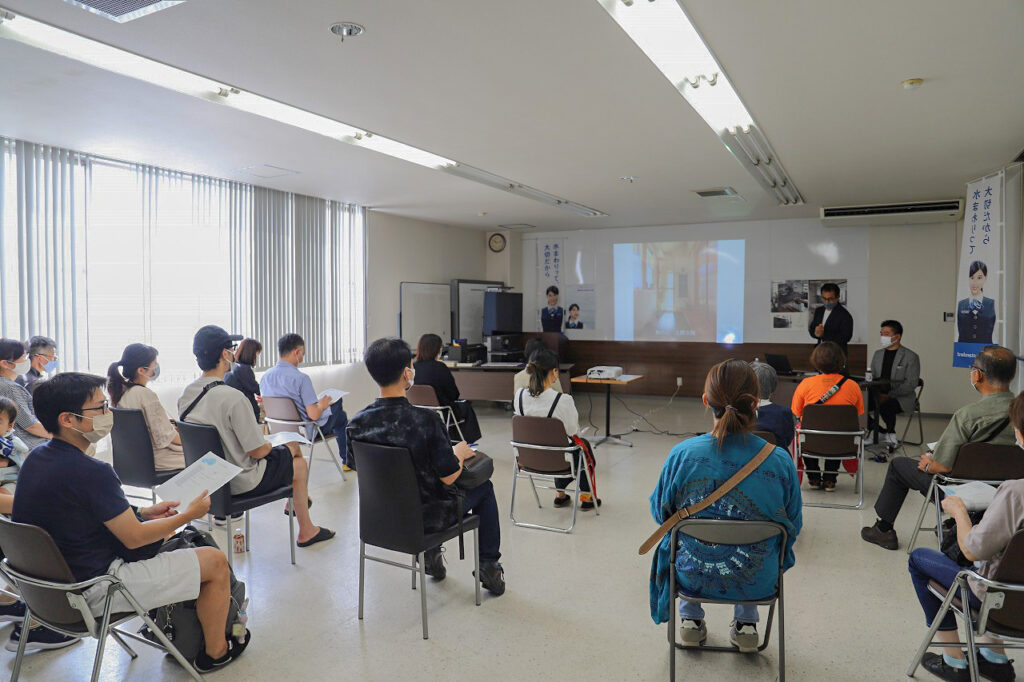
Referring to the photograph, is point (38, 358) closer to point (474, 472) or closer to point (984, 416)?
point (474, 472)

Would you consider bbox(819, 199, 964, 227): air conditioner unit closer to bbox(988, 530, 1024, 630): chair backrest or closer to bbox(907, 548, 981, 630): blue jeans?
bbox(907, 548, 981, 630): blue jeans

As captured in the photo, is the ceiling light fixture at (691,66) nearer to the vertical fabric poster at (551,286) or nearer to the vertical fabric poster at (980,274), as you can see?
the vertical fabric poster at (980,274)

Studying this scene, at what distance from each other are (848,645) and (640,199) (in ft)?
19.7

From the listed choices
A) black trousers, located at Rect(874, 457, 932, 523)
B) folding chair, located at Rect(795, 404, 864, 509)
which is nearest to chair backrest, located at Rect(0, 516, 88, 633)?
black trousers, located at Rect(874, 457, 932, 523)

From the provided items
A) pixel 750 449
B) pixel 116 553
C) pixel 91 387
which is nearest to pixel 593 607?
pixel 750 449

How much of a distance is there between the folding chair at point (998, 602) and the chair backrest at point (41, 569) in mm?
3023

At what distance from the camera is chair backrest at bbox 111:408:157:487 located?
3756 mm

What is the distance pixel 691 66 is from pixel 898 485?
2.84 m

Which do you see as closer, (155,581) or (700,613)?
(155,581)

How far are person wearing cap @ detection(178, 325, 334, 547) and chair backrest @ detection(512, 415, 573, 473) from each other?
4.83 feet

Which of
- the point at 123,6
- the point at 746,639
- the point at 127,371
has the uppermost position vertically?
the point at 123,6

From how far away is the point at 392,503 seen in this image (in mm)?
2908

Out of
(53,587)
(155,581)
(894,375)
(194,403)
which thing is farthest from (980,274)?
(53,587)

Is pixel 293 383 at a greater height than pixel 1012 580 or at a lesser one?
greater
